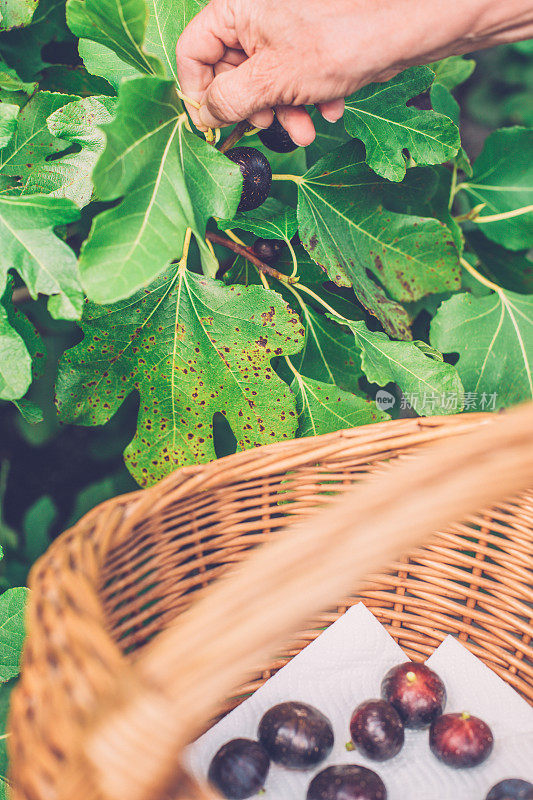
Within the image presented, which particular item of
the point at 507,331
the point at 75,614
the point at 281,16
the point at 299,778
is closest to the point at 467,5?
the point at 281,16

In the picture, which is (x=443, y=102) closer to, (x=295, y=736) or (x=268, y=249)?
(x=268, y=249)

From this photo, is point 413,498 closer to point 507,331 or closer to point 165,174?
point 165,174

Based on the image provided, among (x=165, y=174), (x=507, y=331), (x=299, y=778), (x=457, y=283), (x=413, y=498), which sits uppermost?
(x=165, y=174)

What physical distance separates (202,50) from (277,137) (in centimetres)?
15

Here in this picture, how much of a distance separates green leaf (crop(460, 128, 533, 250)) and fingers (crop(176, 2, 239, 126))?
0.54m

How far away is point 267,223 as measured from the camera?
0.87 meters

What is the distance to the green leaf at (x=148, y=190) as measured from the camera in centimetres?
61

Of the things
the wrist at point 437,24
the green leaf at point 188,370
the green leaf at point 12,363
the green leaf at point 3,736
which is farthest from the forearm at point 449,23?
the green leaf at point 3,736

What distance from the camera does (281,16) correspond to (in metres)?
0.68

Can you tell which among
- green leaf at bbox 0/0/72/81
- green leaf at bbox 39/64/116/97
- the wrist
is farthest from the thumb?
green leaf at bbox 0/0/72/81

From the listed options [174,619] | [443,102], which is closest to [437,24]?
[443,102]

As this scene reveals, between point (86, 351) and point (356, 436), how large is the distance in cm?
40

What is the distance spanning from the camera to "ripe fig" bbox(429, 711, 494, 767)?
72cm

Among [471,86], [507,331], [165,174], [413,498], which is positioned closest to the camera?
[413,498]
